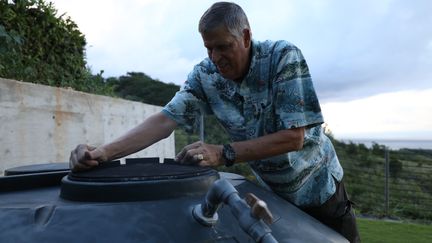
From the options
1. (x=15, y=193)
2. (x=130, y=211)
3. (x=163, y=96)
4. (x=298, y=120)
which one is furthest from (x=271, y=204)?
(x=163, y=96)

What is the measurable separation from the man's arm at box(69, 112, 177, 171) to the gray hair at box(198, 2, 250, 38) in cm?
56

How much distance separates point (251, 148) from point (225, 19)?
0.50 m

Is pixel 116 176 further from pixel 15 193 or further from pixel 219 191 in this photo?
pixel 15 193

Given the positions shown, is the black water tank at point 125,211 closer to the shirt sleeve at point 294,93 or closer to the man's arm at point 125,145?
the man's arm at point 125,145

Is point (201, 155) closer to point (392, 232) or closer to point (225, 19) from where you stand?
point (225, 19)

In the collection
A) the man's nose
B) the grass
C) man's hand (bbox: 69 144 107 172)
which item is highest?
the man's nose

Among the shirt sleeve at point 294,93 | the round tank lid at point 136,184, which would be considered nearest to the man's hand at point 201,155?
the round tank lid at point 136,184

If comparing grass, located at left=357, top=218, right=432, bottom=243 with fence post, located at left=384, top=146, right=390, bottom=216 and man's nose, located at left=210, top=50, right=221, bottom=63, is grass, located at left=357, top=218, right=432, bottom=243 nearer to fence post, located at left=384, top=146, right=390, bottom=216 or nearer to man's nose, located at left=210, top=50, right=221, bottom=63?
fence post, located at left=384, top=146, right=390, bottom=216

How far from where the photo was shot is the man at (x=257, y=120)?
1.84m

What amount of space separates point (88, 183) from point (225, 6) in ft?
2.98

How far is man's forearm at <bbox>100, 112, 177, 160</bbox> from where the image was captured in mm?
2114

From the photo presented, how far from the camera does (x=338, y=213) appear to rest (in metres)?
2.28

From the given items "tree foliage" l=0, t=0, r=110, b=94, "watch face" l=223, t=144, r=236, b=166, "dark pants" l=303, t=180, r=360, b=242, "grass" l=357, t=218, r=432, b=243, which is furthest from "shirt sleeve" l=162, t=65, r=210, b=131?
"grass" l=357, t=218, r=432, b=243

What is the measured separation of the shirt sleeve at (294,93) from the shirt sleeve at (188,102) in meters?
0.45
